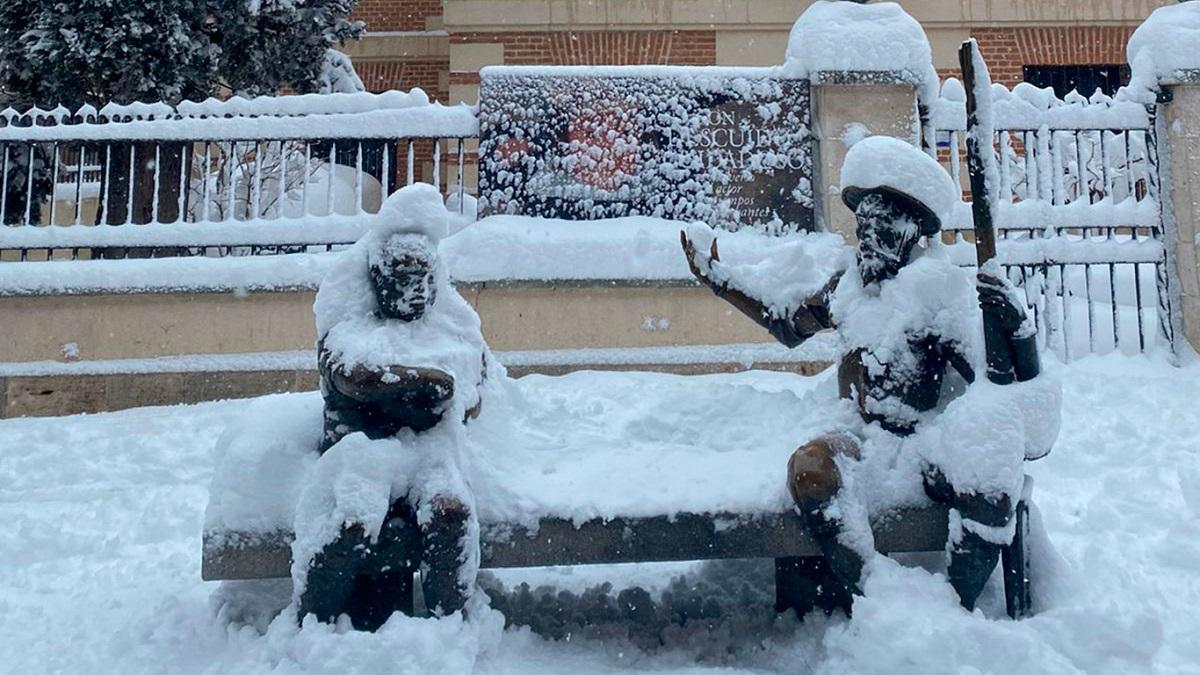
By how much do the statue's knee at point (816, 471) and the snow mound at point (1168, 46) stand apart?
5.18 metres

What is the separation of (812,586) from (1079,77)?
11.1 meters

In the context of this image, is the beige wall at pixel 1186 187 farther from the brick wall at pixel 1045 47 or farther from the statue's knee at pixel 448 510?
the statue's knee at pixel 448 510

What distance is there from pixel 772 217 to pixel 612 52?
17.8 ft

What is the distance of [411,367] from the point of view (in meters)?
2.17

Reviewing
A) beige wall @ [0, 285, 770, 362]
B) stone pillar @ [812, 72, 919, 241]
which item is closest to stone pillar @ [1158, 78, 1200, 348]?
stone pillar @ [812, 72, 919, 241]

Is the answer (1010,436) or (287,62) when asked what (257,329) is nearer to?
(287,62)

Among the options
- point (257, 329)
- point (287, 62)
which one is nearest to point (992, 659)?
point (257, 329)

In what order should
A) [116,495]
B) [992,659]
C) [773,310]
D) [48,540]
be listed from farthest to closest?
[116,495] < [48,540] < [773,310] < [992,659]

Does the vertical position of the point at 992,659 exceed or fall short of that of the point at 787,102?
it falls short

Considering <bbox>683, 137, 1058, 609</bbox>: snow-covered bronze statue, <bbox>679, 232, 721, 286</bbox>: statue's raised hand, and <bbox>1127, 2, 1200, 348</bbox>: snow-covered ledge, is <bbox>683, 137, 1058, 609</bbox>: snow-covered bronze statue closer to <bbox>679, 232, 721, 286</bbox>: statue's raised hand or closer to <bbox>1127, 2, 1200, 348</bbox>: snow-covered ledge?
<bbox>679, 232, 721, 286</bbox>: statue's raised hand

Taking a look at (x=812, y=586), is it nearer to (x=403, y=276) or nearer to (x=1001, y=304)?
(x=1001, y=304)

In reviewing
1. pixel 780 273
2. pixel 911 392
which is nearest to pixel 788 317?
pixel 780 273

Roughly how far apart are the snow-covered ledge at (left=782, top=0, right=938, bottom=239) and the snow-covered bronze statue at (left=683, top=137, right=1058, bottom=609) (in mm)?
3230

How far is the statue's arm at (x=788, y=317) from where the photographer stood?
2.61 metres
